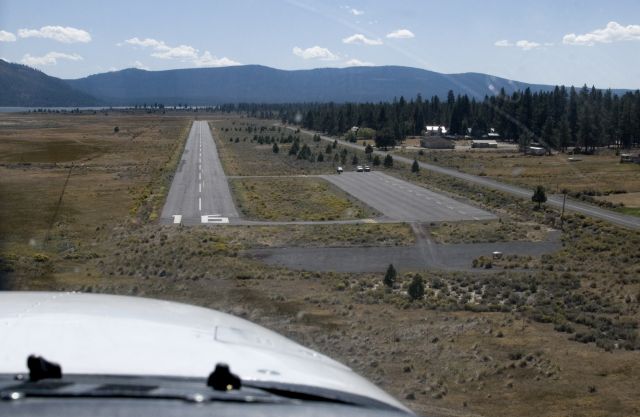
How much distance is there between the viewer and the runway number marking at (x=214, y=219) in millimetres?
33719

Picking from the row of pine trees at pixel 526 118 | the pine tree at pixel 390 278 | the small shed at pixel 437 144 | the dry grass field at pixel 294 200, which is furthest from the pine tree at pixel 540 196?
the small shed at pixel 437 144

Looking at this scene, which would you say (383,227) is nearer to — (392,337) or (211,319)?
(392,337)

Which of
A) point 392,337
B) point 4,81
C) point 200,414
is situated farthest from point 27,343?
point 4,81

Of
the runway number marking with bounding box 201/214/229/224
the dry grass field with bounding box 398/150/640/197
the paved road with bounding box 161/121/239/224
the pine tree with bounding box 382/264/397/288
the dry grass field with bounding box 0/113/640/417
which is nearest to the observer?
the dry grass field with bounding box 0/113/640/417

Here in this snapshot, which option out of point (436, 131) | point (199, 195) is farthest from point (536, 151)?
point (199, 195)

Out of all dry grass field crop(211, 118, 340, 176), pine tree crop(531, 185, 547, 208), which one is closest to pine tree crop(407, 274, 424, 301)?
pine tree crop(531, 185, 547, 208)

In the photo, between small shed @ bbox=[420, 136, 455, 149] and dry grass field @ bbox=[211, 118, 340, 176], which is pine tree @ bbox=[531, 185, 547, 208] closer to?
dry grass field @ bbox=[211, 118, 340, 176]

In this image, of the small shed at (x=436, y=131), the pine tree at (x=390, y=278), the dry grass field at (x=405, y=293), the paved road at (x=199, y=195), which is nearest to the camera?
the dry grass field at (x=405, y=293)

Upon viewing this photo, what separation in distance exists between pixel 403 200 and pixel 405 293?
76.3ft

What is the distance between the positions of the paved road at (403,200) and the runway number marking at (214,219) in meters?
8.81

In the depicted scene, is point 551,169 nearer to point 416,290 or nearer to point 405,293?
point 405,293

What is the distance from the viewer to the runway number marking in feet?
111

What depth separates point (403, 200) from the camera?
1702 inches

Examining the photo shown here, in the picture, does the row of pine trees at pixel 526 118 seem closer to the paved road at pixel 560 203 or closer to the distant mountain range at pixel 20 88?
the paved road at pixel 560 203
